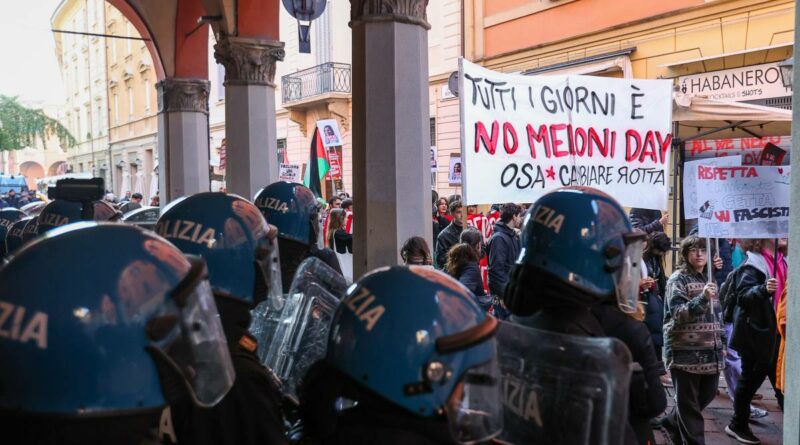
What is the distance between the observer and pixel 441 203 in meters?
10.9

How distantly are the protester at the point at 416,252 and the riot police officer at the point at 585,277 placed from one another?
2.65m

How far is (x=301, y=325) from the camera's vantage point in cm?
251

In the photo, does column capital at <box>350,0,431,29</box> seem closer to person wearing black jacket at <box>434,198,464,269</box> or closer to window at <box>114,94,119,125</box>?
person wearing black jacket at <box>434,198,464,269</box>

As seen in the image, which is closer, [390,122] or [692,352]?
[692,352]

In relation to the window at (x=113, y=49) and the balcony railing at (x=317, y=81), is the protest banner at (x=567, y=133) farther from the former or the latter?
the window at (x=113, y=49)

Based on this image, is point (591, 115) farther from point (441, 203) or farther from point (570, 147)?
point (441, 203)

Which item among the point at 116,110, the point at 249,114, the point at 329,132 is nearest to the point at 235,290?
the point at 249,114

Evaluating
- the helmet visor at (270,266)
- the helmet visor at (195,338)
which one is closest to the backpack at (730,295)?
the helmet visor at (270,266)

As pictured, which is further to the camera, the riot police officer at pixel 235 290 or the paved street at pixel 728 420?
the paved street at pixel 728 420

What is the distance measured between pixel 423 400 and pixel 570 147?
14.9 ft

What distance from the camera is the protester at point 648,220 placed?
7867mm

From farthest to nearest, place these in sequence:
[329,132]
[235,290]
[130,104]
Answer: [130,104] < [329,132] < [235,290]

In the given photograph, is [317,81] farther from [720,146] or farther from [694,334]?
[694,334]

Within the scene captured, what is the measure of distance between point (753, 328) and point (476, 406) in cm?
451
